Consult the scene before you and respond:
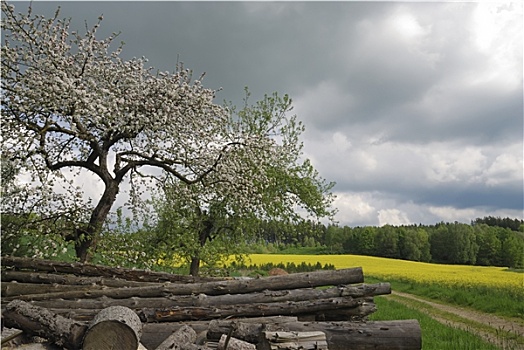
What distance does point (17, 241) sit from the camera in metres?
11.6

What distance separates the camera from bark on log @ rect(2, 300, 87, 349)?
15.5 feet

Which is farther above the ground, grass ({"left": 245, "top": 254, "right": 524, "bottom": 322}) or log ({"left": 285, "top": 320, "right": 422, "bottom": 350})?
log ({"left": 285, "top": 320, "right": 422, "bottom": 350})

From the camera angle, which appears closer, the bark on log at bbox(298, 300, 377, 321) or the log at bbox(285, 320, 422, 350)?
the log at bbox(285, 320, 422, 350)

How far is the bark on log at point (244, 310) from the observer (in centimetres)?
623

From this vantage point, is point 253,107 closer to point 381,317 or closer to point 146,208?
point 146,208

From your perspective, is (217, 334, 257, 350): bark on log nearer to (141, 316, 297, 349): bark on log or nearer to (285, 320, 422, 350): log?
(285, 320, 422, 350): log

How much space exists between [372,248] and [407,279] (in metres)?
23.3

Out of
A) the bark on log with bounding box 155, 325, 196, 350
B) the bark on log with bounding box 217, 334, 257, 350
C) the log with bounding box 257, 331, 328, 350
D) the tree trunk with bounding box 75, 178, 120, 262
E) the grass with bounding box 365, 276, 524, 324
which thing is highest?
the tree trunk with bounding box 75, 178, 120, 262

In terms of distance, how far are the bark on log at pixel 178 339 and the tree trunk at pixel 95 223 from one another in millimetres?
6844

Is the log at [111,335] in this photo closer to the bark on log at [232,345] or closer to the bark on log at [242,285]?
the bark on log at [232,345]

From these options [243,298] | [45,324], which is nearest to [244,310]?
[243,298]

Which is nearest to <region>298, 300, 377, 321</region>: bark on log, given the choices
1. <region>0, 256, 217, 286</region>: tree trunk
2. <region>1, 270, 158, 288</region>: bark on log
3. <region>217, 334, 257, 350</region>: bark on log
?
<region>217, 334, 257, 350</region>: bark on log

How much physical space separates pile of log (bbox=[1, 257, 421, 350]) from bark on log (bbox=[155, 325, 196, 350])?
0.01m

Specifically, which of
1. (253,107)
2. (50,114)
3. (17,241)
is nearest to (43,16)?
(50,114)
